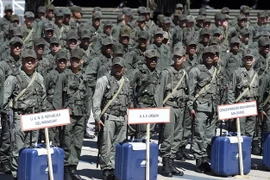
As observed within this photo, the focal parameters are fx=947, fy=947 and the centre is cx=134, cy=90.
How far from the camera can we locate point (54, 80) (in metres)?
14.5

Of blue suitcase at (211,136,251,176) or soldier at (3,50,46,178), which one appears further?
blue suitcase at (211,136,251,176)

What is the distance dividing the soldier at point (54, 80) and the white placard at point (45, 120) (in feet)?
3.88

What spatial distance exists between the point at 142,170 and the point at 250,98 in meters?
2.93

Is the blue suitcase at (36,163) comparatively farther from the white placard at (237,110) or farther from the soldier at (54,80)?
the white placard at (237,110)

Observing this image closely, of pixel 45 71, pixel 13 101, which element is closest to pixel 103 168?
pixel 13 101

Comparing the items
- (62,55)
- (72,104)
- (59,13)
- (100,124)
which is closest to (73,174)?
(100,124)

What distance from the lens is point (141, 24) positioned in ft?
68.0

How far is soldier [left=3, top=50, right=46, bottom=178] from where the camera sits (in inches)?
543

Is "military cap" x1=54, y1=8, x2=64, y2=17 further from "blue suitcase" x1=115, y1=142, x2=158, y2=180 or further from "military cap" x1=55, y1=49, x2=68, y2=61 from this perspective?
"blue suitcase" x1=115, y1=142, x2=158, y2=180

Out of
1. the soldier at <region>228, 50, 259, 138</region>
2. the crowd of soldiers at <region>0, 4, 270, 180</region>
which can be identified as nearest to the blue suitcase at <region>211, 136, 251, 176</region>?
the crowd of soldiers at <region>0, 4, 270, 180</region>

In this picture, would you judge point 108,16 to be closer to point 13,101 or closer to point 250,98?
point 250,98

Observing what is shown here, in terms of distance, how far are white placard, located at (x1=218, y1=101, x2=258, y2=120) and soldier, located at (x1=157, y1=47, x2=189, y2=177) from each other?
30.0 inches

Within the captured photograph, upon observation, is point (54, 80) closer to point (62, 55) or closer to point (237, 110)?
point (62, 55)

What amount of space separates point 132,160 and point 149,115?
70cm
